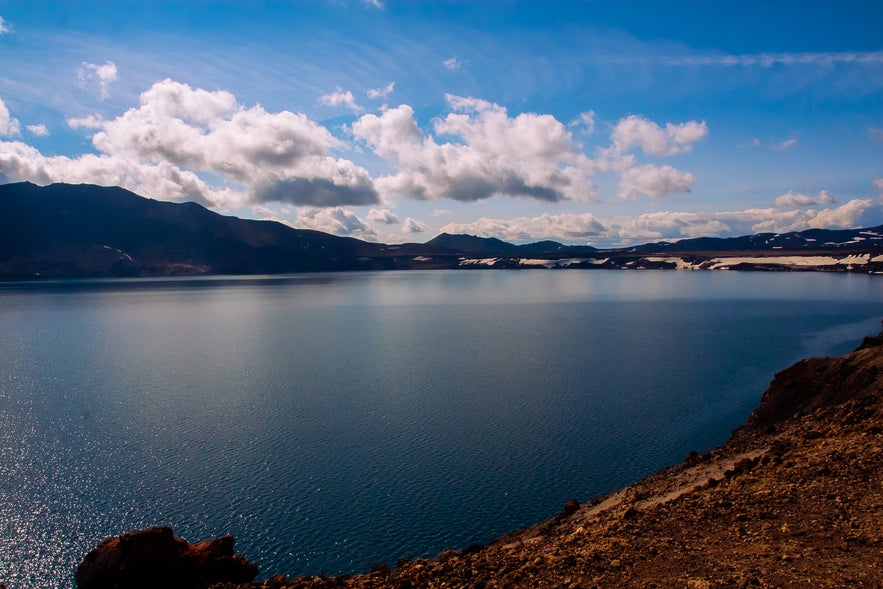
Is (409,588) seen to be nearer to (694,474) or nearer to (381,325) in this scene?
(694,474)

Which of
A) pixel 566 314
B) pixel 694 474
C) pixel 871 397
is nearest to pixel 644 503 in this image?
pixel 694 474

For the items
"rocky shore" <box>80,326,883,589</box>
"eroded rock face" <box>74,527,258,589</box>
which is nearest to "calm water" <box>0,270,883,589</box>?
"eroded rock face" <box>74,527,258,589</box>

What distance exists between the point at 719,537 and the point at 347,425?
894 inches

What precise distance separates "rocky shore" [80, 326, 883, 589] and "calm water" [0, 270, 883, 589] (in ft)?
14.7

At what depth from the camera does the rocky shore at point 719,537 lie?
1070 centimetres

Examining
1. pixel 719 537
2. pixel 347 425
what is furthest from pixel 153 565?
pixel 347 425

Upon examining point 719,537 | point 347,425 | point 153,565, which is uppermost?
point 719,537

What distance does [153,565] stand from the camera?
13.7 metres

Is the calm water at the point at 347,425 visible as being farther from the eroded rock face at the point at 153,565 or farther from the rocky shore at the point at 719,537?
the rocky shore at the point at 719,537

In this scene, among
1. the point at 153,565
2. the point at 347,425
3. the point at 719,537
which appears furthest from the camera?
the point at 347,425

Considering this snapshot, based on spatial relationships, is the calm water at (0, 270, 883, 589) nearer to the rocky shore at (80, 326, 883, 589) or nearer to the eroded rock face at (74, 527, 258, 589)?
the eroded rock face at (74, 527, 258, 589)

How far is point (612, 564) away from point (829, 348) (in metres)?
53.0

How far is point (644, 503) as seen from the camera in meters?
17.6

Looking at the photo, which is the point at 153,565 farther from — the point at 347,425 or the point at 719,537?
the point at 347,425
